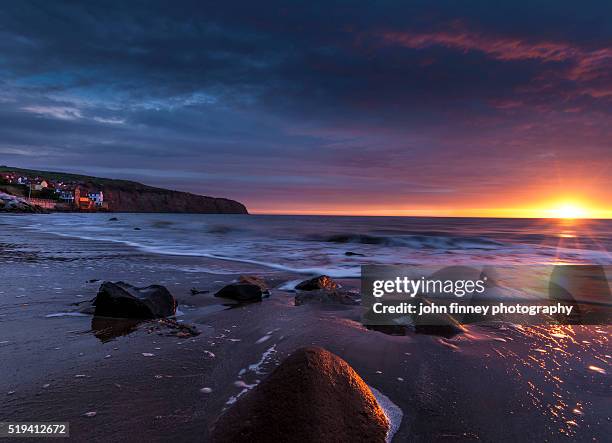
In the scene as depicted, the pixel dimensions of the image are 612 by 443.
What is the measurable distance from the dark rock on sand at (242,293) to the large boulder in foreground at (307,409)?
431 cm

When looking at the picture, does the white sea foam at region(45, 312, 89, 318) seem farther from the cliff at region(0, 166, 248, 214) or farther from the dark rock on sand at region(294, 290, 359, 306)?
the cliff at region(0, 166, 248, 214)

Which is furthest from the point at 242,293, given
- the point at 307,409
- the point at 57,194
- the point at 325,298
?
the point at 57,194

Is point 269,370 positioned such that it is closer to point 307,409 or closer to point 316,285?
point 307,409

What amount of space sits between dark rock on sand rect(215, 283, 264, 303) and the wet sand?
1.97 ft

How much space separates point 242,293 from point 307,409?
4.73m

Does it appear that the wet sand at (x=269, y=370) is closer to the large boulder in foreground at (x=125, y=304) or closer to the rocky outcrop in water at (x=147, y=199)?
the large boulder in foreground at (x=125, y=304)

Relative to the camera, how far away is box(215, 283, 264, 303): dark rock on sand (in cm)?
692

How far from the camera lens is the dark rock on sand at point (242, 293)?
22.7 ft

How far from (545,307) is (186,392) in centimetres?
687

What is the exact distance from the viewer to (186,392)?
3.19 m

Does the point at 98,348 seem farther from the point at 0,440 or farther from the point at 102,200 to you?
the point at 102,200

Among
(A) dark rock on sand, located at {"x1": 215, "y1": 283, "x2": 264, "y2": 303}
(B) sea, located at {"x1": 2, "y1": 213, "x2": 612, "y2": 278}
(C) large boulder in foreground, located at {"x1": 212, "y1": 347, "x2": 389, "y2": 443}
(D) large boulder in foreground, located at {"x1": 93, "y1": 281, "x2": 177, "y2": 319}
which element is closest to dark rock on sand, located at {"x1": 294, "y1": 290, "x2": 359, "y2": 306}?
(A) dark rock on sand, located at {"x1": 215, "y1": 283, "x2": 264, "y2": 303}

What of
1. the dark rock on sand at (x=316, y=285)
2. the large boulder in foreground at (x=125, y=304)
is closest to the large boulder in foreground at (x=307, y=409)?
the large boulder in foreground at (x=125, y=304)

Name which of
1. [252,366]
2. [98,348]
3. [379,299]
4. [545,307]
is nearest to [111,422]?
[252,366]
